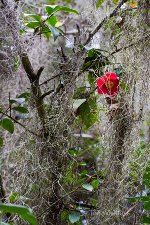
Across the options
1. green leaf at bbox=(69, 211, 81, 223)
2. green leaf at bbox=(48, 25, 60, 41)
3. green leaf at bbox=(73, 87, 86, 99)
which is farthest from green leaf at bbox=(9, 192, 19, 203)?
green leaf at bbox=(48, 25, 60, 41)

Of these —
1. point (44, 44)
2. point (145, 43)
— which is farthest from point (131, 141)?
point (44, 44)

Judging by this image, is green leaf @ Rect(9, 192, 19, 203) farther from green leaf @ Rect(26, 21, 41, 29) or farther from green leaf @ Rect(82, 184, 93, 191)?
green leaf @ Rect(26, 21, 41, 29)

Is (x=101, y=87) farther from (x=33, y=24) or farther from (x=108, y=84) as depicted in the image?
(x=33, y=24)

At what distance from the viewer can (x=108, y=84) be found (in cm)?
104

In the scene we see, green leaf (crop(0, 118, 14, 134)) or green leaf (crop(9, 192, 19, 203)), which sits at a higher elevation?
green leaf (crop(0, 118, 14, 134))

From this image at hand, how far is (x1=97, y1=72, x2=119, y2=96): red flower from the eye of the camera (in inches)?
41.1

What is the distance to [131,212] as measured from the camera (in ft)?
3.84

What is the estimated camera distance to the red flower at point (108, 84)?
1044mm

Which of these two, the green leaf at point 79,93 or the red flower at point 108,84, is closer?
the red flower at point 108,84

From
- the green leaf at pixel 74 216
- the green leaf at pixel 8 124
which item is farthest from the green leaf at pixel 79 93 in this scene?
the green leaf at pixel 74 216

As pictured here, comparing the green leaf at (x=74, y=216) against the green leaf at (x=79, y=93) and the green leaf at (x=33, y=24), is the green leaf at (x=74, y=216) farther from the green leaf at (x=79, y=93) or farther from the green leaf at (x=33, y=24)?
the green leaf at (x=33, y=24)

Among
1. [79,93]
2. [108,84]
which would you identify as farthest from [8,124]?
[108,84]

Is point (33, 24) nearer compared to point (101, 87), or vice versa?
Answer: point (101, 87)

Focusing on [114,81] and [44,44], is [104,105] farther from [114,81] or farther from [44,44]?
[44,44]
